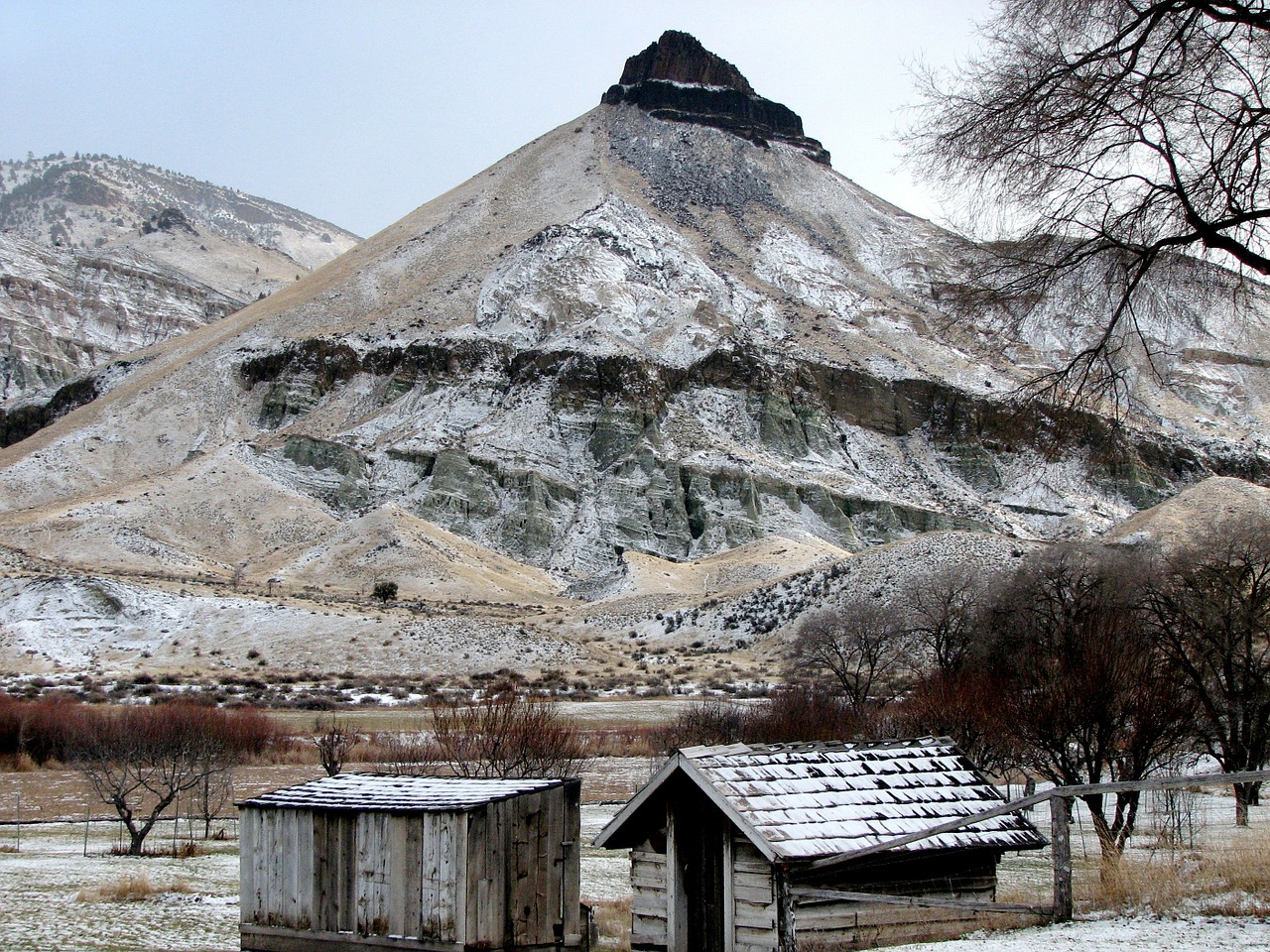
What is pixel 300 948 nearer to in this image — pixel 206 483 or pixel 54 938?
pixel 54 938

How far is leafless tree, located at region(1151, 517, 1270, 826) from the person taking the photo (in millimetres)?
23484

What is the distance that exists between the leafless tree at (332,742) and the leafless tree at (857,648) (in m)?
17.5

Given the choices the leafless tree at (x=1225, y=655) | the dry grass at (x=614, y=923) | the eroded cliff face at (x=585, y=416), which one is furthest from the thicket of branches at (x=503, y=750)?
the eroded cliff face at (x=585, y=416)

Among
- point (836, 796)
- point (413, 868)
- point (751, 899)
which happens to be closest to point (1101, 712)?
point (836, 796)

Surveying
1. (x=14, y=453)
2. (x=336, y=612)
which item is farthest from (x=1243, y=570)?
(x=14, y=453)

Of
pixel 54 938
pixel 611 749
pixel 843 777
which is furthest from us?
pixel 611 749

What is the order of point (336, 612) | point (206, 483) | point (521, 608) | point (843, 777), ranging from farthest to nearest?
point (206, 483) < point (521, 608) < point (336, 612) < point (843, 777)

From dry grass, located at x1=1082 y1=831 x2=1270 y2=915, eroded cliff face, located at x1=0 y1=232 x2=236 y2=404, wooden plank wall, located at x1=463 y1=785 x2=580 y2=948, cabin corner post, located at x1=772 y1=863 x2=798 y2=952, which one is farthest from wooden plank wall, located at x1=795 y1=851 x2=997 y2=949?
eroded cliff face, located at x1=0 y1=232 x2=236 y2=404

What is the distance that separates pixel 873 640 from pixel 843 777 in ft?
122

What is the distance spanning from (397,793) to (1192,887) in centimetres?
887

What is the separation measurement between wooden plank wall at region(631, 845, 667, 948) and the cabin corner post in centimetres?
257

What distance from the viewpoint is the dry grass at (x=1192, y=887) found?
870 centimetres

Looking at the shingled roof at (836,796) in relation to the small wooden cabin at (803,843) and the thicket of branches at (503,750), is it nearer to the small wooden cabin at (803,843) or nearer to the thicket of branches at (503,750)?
the small wooden cabin at (803,843)

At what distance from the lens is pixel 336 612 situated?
201ft
